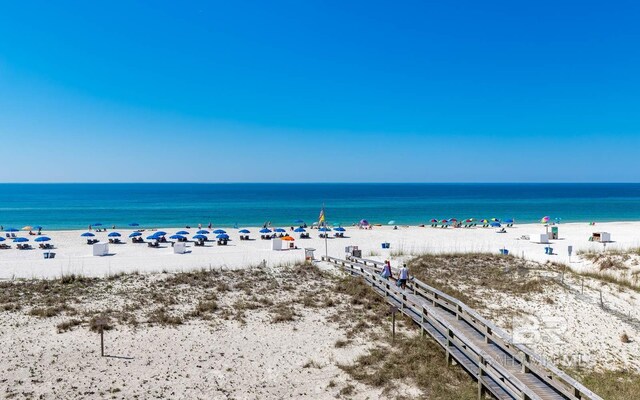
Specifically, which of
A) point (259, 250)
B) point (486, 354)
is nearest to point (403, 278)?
point (486, 354)

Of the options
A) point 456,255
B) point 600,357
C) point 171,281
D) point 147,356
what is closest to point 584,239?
point 456,255

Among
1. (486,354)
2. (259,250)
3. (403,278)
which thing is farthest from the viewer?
(259,250)

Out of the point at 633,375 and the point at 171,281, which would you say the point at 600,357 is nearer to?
the point at 633,375

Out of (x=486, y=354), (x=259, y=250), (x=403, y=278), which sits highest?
(x=403, y=278)

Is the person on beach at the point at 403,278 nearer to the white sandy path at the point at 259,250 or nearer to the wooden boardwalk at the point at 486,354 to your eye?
the wooden boardwalk at the point at 486,354

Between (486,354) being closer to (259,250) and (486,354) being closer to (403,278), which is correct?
(403,278)

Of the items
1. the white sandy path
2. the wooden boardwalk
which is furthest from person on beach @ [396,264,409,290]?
the white sandy path

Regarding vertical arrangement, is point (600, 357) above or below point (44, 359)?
below
